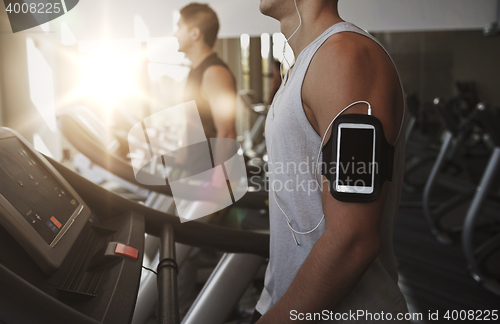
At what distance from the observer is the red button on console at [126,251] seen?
0.78 meters

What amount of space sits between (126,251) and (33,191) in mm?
218

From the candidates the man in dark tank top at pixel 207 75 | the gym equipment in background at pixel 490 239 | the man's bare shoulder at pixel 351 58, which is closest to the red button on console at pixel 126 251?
the man's bare shoulder at pixel 351 58

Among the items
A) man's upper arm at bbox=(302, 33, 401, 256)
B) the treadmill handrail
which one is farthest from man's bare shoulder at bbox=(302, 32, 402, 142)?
the treadmill handrail

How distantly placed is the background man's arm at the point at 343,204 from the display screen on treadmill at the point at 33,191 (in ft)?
1.55

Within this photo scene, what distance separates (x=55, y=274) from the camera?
65 centimetres

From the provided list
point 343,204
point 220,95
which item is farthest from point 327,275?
point 220,95

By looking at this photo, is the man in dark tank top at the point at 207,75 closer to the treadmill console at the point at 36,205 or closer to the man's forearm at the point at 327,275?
the treadmill console at the point at 36,205

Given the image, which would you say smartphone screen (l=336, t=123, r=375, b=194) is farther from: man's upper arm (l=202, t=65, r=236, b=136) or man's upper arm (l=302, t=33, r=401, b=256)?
man's upper arm (l=202, t=65, r=236, b=136)

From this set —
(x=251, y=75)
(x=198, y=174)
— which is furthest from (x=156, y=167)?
(x=251, y=75)

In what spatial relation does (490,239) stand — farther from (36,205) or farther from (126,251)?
(36,205)

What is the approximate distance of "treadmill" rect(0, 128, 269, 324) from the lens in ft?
1.55

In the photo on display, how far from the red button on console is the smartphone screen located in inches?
18.0

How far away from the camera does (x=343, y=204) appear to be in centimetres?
62

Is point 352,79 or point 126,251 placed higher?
point 352,79
